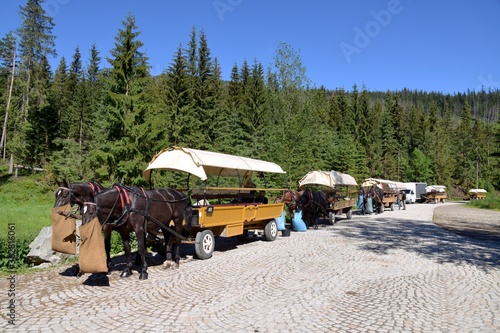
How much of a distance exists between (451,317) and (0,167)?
1826 inches

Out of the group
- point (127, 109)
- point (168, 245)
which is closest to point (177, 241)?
point (168, 245)

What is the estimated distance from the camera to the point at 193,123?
39656mm

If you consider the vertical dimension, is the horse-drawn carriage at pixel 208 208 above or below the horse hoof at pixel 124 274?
above

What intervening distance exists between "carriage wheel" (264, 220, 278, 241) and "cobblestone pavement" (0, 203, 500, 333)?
2.33 meters

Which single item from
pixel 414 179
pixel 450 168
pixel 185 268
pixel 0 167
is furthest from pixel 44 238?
pixel 450 168

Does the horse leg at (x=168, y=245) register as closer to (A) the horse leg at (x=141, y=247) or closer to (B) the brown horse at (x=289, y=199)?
(A) the horse leg at (x=141, y=247)

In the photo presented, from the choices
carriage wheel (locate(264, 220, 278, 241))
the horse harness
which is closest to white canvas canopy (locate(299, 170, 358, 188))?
carriage wheel (locate(264, 220, 278, 241))

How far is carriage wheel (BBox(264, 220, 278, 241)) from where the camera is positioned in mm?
13328

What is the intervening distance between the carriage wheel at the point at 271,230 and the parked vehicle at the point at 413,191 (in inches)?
1625

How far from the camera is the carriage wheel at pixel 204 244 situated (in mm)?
9719

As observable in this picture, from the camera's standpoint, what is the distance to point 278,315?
547cm

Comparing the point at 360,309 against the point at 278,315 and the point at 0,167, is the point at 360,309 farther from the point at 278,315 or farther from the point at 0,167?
the point at 0,167

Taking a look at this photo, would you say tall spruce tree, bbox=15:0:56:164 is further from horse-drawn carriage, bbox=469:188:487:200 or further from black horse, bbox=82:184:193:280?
horse-drawn carriage, bbox=469:188:487:200

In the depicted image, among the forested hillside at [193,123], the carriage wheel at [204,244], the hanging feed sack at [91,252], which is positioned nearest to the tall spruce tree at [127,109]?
the forested hillside at [193,123]
